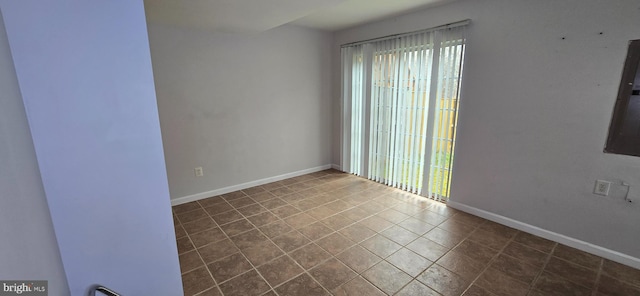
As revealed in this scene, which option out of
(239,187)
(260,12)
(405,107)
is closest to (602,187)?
(405,107)

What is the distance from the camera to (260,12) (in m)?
2.47

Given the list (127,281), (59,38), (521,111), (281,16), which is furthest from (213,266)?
(521,111)

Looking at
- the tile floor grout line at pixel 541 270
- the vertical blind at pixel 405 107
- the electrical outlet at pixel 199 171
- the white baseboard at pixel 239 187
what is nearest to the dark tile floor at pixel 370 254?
the tile floor grout line at pixel 541 270

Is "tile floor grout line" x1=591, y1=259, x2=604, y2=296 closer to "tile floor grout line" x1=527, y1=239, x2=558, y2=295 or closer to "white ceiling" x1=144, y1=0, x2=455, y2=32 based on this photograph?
"tile floor grout line" x1=527, y1=239, x2=558, y2=295

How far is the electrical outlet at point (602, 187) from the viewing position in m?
2.10

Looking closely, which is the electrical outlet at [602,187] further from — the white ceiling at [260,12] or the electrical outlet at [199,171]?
the electrical outlet at [199,171]

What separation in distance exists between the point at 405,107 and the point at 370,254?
204cm

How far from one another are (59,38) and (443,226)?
311cm

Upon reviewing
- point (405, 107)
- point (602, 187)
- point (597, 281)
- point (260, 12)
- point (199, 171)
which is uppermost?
point (260, 12)

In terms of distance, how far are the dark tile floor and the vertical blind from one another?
0.55 meters

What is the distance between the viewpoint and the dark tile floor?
1.84 metres

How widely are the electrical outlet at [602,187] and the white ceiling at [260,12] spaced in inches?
88.4

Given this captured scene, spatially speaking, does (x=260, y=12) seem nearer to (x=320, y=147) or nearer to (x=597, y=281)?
(x=320, y=147)

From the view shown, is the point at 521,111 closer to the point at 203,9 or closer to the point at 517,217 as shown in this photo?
the point at 517,217
